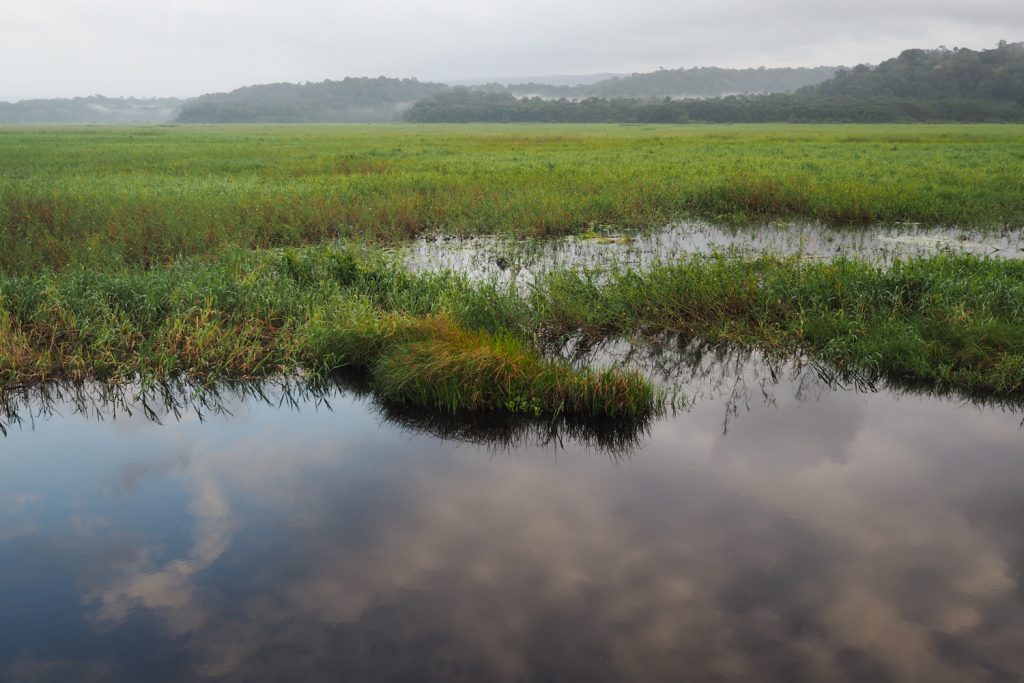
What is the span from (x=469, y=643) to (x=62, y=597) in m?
2.41

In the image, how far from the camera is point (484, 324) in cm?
804

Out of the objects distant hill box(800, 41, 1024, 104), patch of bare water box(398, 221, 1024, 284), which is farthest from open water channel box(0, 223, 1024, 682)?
distant hill box(800, 41, 1024, 104)

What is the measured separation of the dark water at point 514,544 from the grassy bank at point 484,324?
1.52 ft

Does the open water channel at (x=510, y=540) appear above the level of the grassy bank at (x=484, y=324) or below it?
below

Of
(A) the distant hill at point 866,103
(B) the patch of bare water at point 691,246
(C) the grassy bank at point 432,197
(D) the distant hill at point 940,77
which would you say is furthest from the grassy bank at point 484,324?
(D) the distant hill at point 940,77

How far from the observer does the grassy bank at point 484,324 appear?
6715mm

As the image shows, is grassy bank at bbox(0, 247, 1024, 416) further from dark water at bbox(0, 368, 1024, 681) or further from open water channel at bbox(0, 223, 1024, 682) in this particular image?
dark water at bbox(0, 368, 1024, 681)

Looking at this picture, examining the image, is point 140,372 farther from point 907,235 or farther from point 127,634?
Result: point 907,235

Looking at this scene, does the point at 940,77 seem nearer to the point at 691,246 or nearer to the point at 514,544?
the point at 691,246

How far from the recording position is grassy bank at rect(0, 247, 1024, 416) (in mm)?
6715

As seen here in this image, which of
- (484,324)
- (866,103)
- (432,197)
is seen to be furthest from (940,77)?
(484,324)

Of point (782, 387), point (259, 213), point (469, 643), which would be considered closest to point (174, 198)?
point (259, 213)

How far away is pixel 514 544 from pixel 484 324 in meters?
3.67

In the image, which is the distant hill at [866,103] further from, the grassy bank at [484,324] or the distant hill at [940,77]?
the grassy bank at [484,324]
